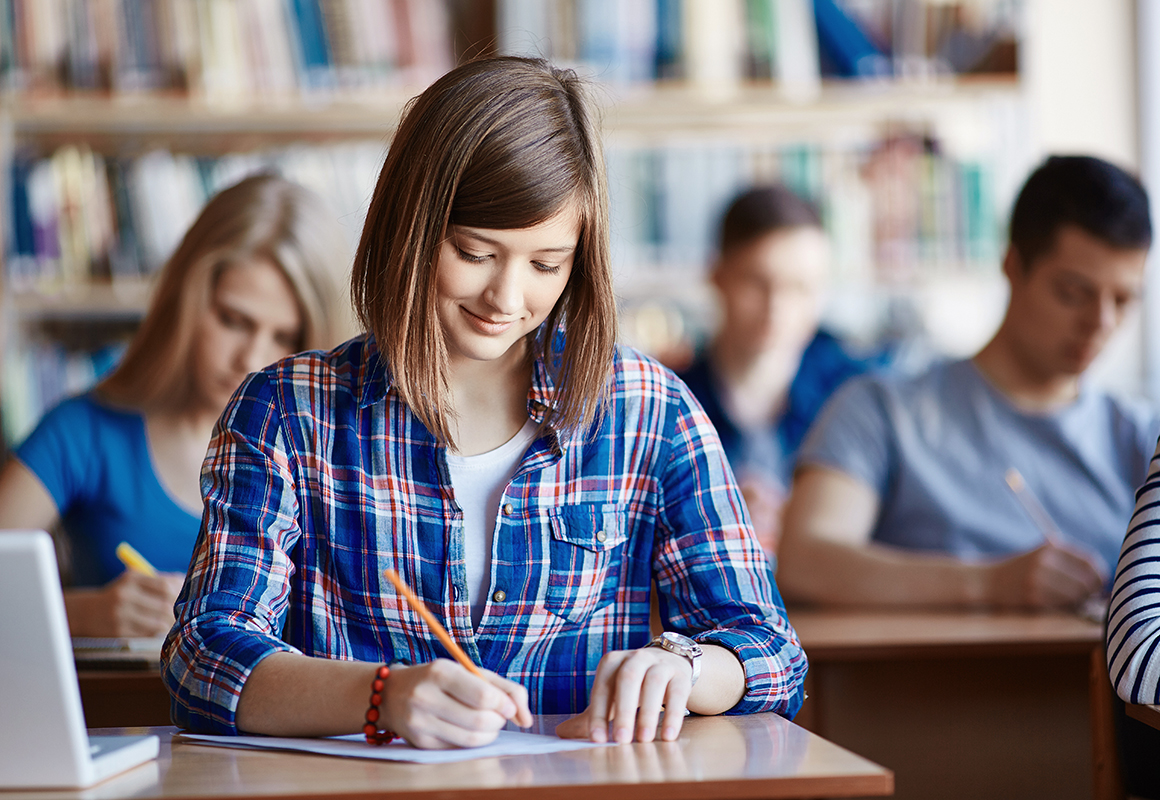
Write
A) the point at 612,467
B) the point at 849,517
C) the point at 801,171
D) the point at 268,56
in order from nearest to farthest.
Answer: the point at 612,467, the point at 849,517, the point at 268,56, the point at 801,171

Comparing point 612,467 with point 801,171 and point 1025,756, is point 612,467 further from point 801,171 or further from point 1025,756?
point 801,171

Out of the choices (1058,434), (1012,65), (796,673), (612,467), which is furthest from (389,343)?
(1012,65)

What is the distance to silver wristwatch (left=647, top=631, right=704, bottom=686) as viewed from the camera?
1058 mm

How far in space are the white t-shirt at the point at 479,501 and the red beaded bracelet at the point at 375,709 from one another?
0.67 feet

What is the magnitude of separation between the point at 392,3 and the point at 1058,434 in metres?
1.92

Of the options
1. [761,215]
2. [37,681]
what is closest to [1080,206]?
[761,215]

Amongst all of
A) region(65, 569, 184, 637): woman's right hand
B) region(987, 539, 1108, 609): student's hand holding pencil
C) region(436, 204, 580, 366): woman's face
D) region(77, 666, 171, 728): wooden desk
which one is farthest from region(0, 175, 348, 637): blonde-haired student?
region(987, 539, 1108, 609): student's hand holding pencil

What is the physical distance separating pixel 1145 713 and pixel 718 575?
0.42 meters

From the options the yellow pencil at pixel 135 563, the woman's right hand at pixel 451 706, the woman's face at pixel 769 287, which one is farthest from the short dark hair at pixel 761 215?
the woman's right hand at pixel 451 706

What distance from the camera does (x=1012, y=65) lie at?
3090mm

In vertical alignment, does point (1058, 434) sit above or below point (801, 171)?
below

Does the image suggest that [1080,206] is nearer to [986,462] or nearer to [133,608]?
[986,462]

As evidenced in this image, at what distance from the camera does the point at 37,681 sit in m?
0.86

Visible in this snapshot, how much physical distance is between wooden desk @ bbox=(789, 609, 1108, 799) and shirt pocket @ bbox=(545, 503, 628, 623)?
0.56m
